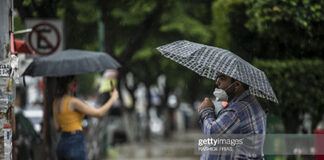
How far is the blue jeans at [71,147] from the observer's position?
246 inches

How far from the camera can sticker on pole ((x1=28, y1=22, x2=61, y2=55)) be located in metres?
8.58

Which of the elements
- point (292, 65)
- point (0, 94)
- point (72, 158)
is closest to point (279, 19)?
point (292, 65)

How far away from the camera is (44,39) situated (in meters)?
8.64

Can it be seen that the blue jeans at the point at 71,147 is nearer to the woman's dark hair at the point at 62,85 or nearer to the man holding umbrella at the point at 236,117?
the woman's dark hair at the point at 62,85

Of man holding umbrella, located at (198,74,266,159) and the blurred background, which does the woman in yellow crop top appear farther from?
man holding umbrella, located at (198,74,266,159)

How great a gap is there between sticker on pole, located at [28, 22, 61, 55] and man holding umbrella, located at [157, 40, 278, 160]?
431cm

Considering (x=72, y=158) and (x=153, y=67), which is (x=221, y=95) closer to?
(x=72, y=158)

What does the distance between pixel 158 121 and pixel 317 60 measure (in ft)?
67.8

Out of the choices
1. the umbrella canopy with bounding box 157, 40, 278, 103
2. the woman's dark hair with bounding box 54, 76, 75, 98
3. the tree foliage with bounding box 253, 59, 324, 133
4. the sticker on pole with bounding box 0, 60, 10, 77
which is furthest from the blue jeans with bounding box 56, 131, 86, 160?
the tree foliage with bounding box 253, 59, 324, 133

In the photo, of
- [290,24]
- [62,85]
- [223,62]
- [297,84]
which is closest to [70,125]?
[62,85]

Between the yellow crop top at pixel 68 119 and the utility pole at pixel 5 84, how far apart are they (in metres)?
1.65

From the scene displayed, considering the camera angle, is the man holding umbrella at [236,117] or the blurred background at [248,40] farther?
the blurred background at [248,40]

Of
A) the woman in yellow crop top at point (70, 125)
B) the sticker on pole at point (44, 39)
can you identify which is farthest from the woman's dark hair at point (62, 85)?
the sticker on pole at point (44, 39)

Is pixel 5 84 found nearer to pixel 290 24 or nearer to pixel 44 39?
pixel 44 39
